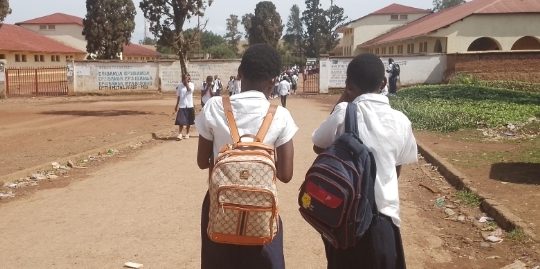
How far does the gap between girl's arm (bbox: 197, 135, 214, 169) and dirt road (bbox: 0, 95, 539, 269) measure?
1.94m

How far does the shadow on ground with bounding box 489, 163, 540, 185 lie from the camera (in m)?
7.30

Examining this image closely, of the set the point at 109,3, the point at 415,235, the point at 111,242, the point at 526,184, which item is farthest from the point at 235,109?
the point at 109,3

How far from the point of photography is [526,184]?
706 cm

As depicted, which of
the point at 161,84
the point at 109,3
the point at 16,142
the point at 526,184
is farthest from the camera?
the point at 109,3

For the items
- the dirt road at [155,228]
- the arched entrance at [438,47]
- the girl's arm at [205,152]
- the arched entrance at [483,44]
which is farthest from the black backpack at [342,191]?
the arched entrance at [483,44]

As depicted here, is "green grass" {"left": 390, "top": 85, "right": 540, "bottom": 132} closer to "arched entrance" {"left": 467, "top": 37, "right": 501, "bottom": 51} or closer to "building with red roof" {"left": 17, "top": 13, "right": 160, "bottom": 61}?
"arched entrance" {"left": 467, "top": 37, "right": 501, "bottom": 51}

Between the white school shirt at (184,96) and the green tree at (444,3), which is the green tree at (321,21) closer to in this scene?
the green tree at (444,3)

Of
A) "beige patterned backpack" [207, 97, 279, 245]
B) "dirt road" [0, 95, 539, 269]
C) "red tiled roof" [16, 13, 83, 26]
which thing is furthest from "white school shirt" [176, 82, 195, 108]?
"red tiled roof" [16, 13, 83, 26]

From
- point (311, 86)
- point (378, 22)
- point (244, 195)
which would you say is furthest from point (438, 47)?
point (244, 195)

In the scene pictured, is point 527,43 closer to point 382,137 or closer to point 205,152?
point 382,137

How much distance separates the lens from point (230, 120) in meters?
2.68

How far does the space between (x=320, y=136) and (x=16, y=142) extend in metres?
11.4

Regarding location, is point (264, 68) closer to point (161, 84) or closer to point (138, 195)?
point (138, 195)

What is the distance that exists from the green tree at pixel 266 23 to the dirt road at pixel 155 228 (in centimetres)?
5529
